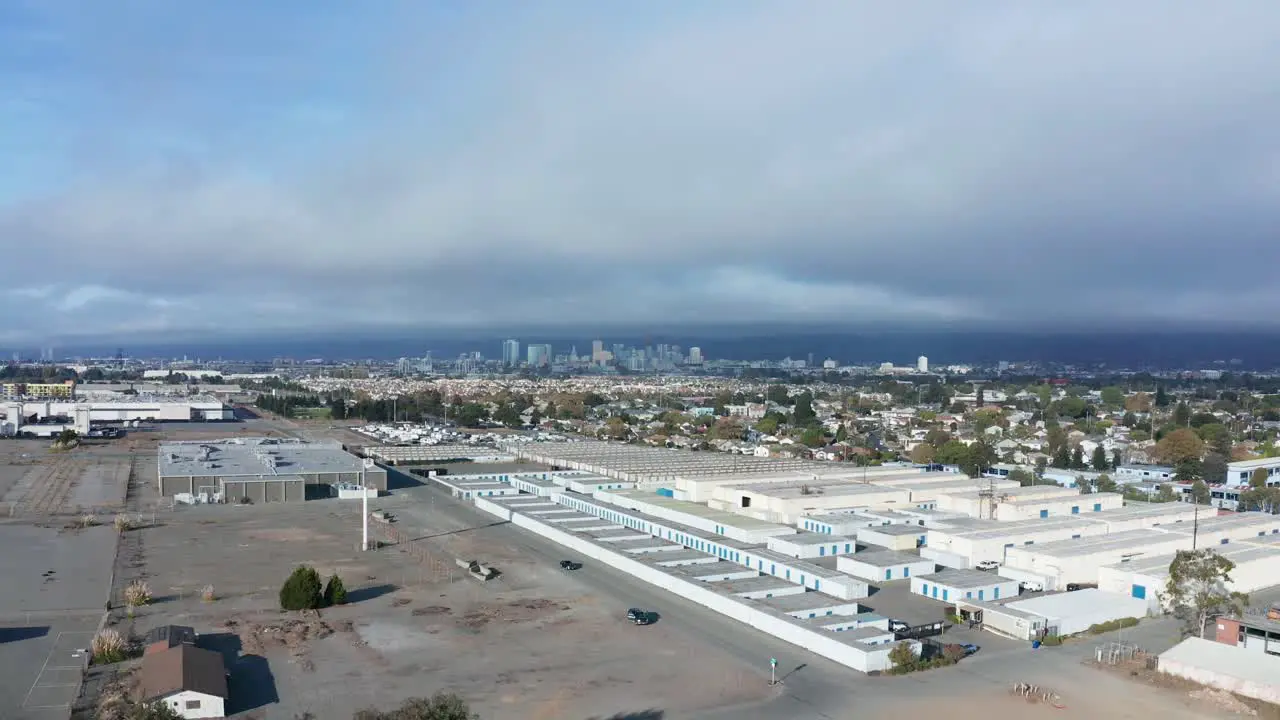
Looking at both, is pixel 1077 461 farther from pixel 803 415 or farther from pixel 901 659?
pixel 901 659

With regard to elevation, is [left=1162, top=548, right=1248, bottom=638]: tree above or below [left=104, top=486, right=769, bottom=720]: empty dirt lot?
above

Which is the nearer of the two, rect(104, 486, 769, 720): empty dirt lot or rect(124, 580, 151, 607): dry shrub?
rect(104, 486, 769, 720): empty dirt lot

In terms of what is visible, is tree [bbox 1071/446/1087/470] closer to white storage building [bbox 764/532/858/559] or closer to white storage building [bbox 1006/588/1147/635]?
white storage building [bbox 764/532/858/559]

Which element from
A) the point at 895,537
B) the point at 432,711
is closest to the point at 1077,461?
the point at 895,537

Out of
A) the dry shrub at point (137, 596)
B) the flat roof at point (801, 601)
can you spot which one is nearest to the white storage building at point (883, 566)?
the flat roof at point (801, 601)

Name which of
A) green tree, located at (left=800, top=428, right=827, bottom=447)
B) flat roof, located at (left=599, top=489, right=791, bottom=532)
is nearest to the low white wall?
flat roof, located at (left=599, top=489, right=791, bottom=532)

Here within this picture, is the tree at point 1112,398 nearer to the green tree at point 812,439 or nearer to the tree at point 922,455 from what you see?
the green tree at point 812,439

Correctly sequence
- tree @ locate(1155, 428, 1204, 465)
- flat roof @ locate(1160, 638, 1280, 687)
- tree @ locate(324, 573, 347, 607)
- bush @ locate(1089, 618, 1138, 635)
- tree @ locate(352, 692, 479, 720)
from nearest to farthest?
1. tree @ locate(352, 692, 479, 720)
2. flat roof @ locate(1160, 638, 1280, 687)
3. bush @ locate(1089, 618, 1138, 635)
4. tree @ locate(324, 573, 347, 607)
5. tree @ locate(1155, 428, 1204, 465)

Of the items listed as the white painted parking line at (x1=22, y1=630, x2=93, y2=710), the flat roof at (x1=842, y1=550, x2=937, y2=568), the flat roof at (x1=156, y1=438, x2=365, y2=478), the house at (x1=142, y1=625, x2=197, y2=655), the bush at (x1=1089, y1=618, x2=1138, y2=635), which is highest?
the flat roof at (x1=156, y1=438, x2=365, y2=478)
